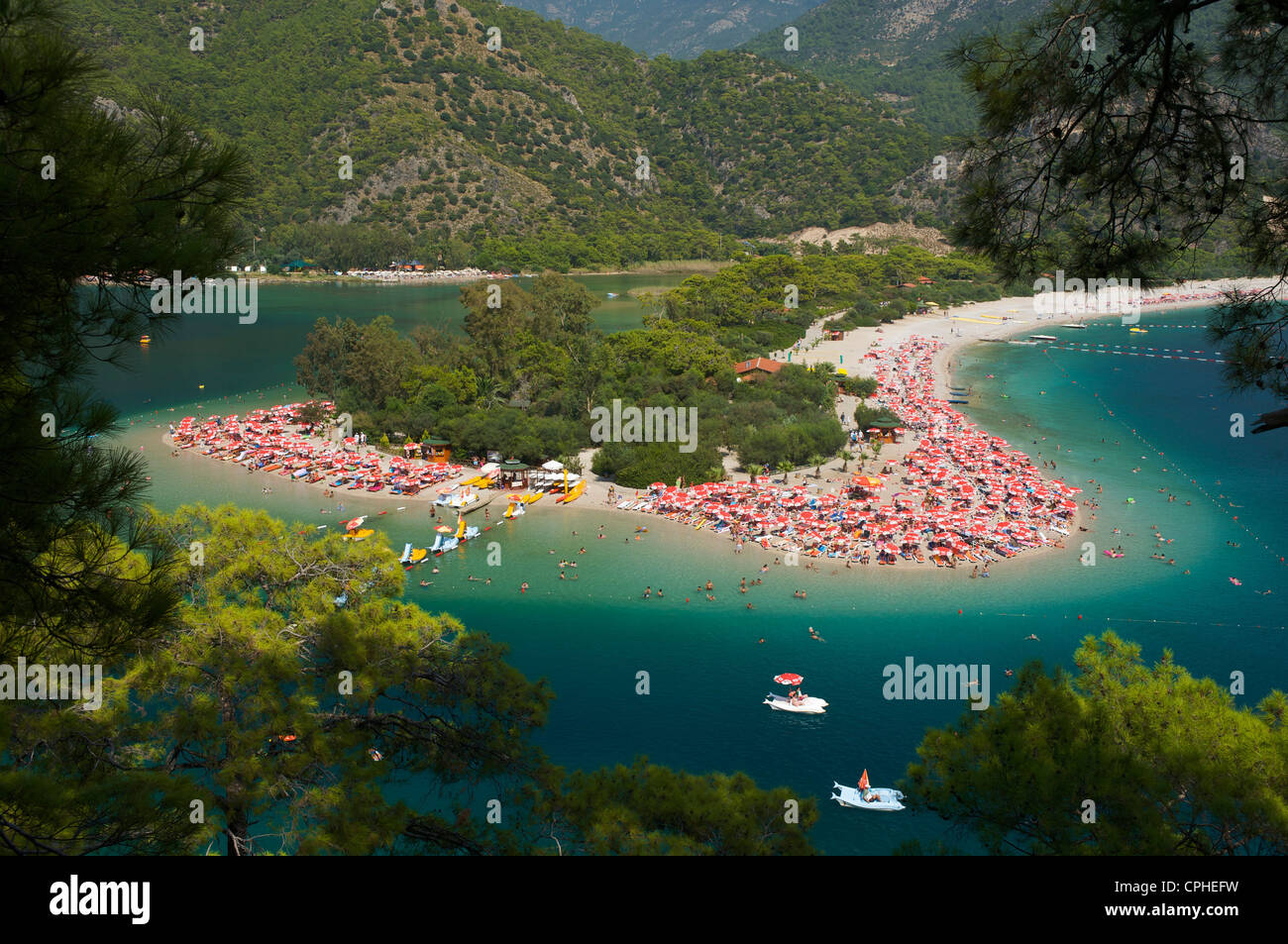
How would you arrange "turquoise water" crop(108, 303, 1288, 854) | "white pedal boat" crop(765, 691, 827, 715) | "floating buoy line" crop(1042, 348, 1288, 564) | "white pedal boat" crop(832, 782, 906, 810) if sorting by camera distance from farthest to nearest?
"floating buoy line" crop(1042, 348, 1288, 564) < "white pedal boat" crop(765, 691, 827, 715) < "turquoise water" crop(108, 303, 1288, 854) < "white pedal boat" crop(832, 782, 906, 810)

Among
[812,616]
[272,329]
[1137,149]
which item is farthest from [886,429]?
[272,329]

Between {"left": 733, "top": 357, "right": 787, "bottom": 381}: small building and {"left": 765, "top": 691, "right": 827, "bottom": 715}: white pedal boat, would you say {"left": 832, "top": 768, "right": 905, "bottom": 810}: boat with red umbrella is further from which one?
{"left": 733, "top": 357, "right": 787, "bottom": 381}: small building

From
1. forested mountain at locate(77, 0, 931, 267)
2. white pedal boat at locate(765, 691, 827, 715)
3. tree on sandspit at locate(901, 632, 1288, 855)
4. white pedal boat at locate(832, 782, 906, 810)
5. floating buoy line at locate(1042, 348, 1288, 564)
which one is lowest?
white pedal boat at locate(832, 782, 906, 810)

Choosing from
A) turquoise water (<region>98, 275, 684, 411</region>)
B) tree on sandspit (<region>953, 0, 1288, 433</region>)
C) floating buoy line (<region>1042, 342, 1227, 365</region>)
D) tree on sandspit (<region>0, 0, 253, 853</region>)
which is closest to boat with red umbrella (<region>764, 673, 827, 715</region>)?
tree on sandspit (<region>953, 0, 1288, 433</region>)

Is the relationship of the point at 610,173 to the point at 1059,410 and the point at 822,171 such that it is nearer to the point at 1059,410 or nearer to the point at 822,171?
the point at 822,171

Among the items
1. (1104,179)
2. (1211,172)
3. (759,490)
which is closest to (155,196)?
(1104,179)

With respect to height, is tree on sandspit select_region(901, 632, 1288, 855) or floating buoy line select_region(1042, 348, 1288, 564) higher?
floating buoy line select_region(1042, 348, 1288, 564)

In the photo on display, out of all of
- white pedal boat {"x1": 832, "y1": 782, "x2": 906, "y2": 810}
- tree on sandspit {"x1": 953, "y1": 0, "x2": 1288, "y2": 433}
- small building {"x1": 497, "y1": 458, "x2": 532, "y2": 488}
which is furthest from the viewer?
small building {"x1": 497, "y1": 458, "x2": 532, "y2": 488}

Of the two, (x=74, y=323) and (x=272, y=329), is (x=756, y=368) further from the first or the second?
(x=74, y=323)
